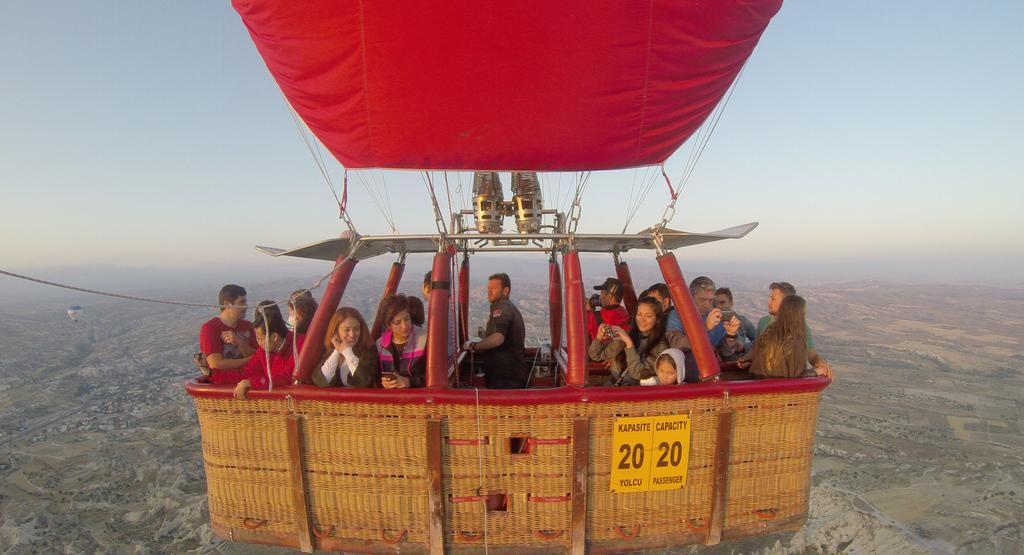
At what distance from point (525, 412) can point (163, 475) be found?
32.8 meters

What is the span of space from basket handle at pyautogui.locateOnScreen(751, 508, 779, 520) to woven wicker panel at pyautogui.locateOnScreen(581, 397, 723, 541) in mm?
326

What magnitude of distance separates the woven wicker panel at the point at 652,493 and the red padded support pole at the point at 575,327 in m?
0.21

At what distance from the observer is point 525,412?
233cm

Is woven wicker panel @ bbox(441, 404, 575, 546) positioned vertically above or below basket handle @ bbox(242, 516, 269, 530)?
above

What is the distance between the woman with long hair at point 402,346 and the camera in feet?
9.82

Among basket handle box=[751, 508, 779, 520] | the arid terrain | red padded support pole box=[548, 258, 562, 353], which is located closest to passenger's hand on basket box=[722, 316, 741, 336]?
basket handle box=[751, 508, 779, 520]

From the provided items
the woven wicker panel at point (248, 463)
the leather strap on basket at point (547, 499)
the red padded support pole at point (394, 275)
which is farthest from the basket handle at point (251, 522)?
the red padded support pole at point (394, 275)

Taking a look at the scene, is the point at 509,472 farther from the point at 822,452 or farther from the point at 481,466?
the point at 822,452

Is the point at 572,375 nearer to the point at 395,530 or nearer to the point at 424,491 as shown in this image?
the point at 424,491

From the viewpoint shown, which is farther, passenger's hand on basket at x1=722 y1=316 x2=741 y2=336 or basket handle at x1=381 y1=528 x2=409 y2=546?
passenger's hand on basket at x1=722 y1=316 x2=741 y2=336

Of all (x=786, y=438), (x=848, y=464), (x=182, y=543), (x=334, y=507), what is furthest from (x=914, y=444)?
(x=182, y=543)

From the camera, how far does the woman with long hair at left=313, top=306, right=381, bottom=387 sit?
266 centimetres

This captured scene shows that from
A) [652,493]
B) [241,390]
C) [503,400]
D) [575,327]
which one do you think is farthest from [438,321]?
[652,493]

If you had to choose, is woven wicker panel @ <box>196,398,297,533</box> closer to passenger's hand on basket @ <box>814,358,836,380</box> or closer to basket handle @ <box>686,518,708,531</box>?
basket handle @ <box>686,518,708,531</box>
